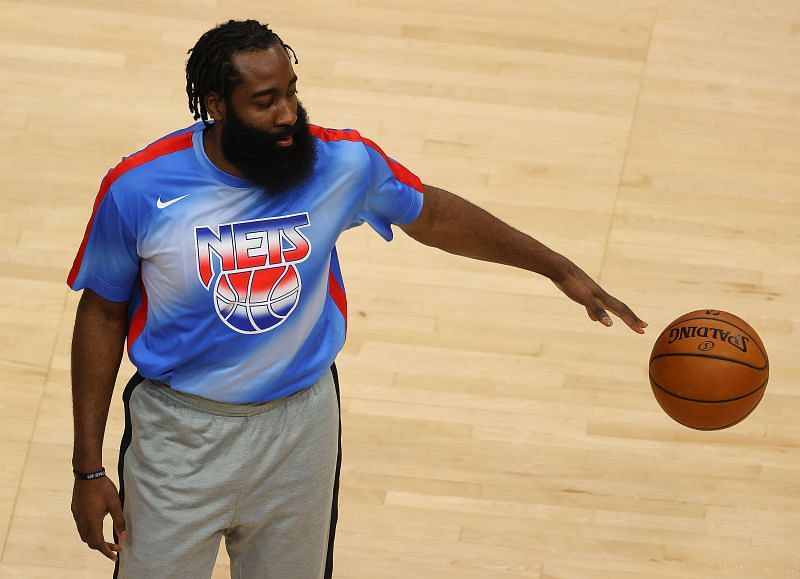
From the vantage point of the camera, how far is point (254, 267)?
93.7 inches

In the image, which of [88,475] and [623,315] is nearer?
[88,475]

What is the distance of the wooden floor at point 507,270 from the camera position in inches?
140

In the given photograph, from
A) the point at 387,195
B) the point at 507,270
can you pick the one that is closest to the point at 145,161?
the point at 387,195

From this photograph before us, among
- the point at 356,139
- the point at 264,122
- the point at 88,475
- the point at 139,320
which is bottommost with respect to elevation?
the point at 88,475

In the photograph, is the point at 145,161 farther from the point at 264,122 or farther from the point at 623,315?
the point at 623,315

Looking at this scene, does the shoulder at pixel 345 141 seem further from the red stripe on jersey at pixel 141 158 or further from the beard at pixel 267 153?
the red stripe on jersey at pixel 141 158

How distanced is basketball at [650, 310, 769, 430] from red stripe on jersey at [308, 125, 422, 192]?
718 millimetres

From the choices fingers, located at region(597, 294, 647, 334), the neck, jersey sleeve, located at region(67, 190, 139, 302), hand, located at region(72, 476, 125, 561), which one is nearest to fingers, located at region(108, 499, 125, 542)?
hand, located at region(72, 476, 125, 561)

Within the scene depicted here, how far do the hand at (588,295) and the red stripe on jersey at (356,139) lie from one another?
0.36m

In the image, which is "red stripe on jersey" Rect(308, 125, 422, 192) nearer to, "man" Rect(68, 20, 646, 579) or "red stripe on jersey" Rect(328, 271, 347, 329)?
"man" Rect(68, 20, 646, 579)

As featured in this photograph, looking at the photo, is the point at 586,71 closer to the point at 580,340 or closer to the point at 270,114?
the point at 580,340

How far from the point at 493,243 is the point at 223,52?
2.31 feet

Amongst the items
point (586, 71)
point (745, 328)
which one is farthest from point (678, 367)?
point (586, 71)

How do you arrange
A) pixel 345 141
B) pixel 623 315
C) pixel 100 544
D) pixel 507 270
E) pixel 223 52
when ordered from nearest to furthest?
pixel 223 52, pixel 345 141, pixel 100 544, pixel 623 315, pixel 507 270
